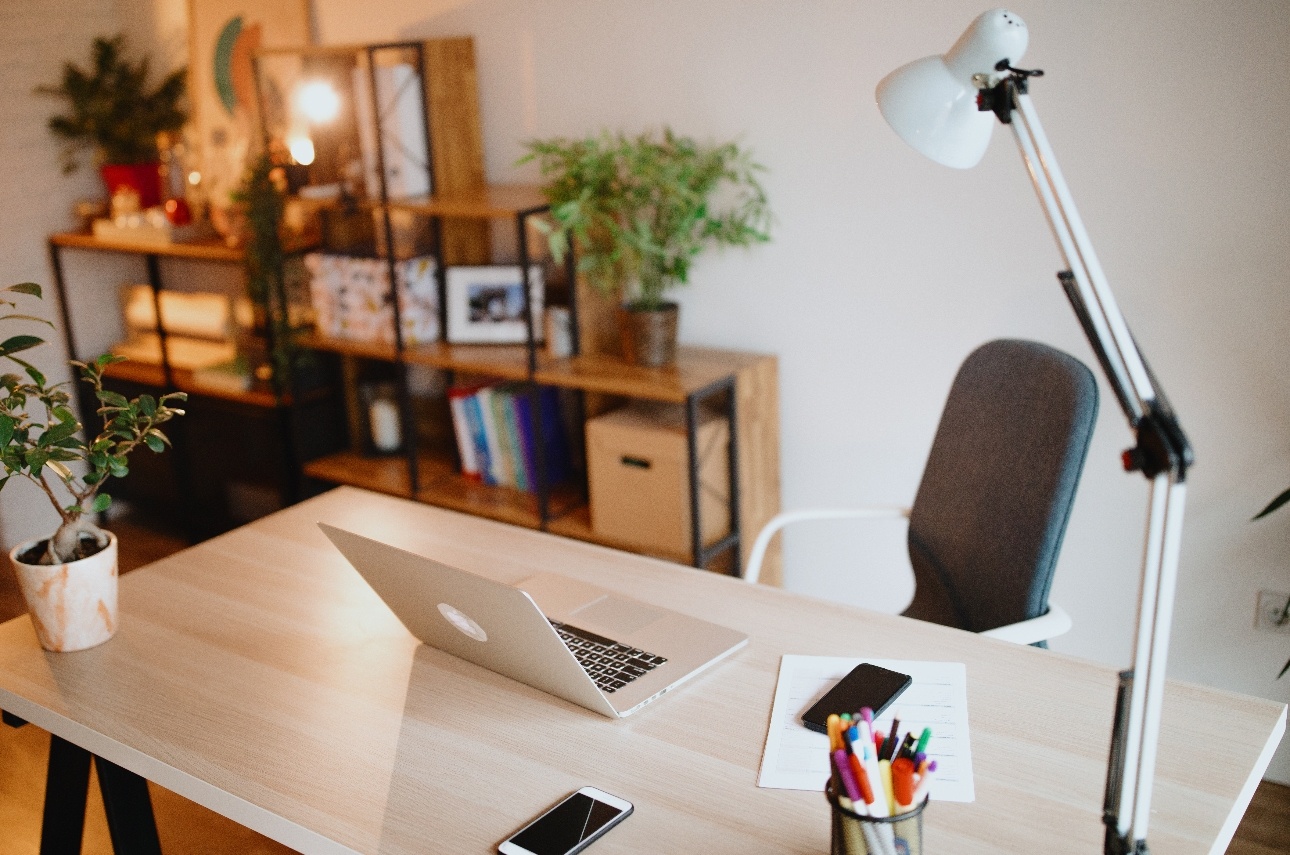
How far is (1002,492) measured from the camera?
5.98 feet

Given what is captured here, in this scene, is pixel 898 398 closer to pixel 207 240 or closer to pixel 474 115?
pixel 474 115

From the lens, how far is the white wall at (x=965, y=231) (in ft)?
7.79

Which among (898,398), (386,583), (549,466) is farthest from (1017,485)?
(549,466)

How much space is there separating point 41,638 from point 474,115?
208 cm

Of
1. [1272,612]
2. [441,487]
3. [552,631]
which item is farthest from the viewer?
[441,487]

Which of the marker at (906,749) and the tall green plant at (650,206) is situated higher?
the tall green plant at (650,206)

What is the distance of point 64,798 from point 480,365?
1.56 metres

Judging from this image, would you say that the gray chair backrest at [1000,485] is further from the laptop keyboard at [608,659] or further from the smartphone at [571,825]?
the smartphone at [571,825]

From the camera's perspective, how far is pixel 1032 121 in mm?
1052

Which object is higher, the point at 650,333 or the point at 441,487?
the point at 650,333

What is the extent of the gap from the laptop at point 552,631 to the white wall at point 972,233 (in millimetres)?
1333

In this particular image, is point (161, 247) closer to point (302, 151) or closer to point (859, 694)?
point (302, 151)

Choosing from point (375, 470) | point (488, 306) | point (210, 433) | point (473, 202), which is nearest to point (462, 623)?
point (473, 202)

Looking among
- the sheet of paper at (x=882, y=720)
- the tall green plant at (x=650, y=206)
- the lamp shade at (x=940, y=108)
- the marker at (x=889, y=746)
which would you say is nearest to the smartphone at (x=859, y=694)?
the sheet of paper at (x=882, y=720)
